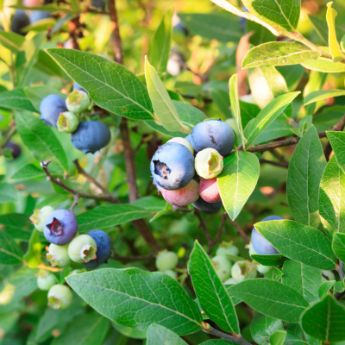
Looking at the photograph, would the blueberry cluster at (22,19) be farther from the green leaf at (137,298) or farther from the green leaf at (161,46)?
the green leaf at (137,298)

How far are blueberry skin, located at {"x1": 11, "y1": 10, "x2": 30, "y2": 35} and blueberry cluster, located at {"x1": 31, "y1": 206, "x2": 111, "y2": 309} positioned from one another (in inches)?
29.7

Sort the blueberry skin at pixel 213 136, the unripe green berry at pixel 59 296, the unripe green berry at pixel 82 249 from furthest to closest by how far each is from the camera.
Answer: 1. the unripe green berry at pixel 59 296
2. the unripe green berry at pixel 82 249
3. the blueberry skin at pixel 213 136

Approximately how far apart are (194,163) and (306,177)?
223 millimetres

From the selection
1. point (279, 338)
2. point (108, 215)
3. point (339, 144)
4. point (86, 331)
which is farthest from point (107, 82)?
point (86, 331)

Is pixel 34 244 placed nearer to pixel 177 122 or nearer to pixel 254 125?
pixel 177 122

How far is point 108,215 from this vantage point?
1.27 meters

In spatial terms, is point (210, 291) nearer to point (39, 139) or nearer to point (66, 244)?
point (66, 244)

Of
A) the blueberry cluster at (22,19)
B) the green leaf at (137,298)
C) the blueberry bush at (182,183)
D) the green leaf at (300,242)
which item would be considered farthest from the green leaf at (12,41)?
the green leaf at (300,242)

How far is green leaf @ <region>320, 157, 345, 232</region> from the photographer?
3.00 ft

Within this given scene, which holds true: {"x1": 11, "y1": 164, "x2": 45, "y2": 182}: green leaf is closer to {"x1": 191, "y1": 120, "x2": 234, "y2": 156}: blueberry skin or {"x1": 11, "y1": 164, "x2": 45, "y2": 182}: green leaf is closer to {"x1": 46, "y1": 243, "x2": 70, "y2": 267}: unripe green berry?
{"x1": 46, "y1": 243, "x2": 70, "y2": 267}: unripe green berry

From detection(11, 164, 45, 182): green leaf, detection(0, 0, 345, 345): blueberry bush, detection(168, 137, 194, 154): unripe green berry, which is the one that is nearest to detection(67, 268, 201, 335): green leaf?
detection(0, 0, 345, 345): blueberry bush

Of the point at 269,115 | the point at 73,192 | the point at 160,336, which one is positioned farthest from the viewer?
the point at 73,192

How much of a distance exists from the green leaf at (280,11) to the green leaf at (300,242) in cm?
37

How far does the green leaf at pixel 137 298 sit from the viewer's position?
→ 92 centimetres
